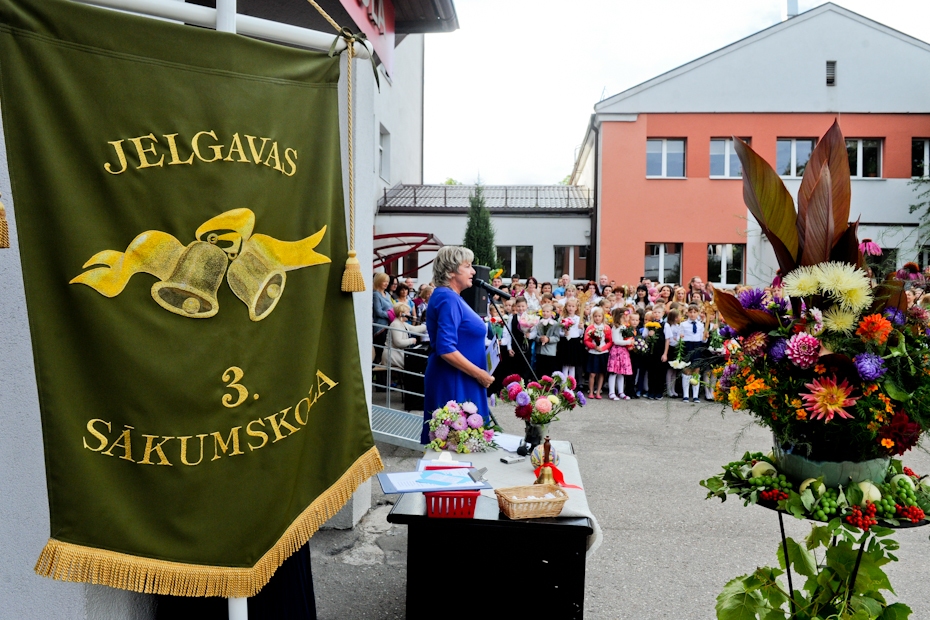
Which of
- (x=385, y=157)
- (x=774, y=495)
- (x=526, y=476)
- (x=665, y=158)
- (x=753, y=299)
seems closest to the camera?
(x=774, y=495)

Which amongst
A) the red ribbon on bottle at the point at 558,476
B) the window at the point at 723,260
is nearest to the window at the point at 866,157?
the window at the point at 723,260

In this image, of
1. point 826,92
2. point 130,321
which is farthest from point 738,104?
Answer: point 130,321

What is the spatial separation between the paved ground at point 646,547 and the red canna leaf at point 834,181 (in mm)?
806

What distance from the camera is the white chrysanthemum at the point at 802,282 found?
2176 millimetres

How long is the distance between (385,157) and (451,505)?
20068mm

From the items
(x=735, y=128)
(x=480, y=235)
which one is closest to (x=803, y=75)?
(x=735, y=128)

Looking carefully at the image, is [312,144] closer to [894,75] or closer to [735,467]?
[735,467]

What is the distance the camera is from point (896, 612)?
7.59 feet

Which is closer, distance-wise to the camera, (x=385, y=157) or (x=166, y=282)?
(x=166, y=282)

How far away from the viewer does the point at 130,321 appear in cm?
166

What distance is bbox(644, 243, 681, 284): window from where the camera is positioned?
20.7m

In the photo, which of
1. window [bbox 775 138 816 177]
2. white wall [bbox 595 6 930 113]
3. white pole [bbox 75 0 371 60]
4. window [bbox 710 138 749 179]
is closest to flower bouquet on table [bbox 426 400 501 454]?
white pole [bbox 75 0 371 60]

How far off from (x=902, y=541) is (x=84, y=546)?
5242mm

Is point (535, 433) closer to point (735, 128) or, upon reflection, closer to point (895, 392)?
point (895, 392)
